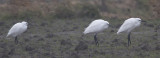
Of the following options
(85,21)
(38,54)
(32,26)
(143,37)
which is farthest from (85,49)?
(85,21)

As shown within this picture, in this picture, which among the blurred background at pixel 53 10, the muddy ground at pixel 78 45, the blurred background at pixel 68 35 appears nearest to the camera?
the muddy ground at pixel 78 45

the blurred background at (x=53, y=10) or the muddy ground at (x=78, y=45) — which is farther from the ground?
the blurred background at (x=53, y=10)

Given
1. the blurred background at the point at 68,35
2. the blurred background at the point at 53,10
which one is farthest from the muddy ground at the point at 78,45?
the blurred background at the point at 53,10

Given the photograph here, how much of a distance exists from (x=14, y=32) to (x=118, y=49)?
14.0ft

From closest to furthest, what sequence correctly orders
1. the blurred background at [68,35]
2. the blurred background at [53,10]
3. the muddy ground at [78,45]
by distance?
the muddy ground at [78,45]
the blurred background at [68,35]
the blurred background at [53,10]

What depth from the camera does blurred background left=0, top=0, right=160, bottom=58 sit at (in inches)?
598

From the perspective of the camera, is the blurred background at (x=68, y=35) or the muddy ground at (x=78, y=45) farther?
the blurred background at (x=68, y=35)

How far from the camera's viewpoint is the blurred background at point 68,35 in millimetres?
15195

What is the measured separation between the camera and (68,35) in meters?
21.1

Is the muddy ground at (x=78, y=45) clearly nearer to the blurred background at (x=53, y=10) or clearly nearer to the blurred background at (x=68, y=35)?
the blurred background at (x=68, y=35)

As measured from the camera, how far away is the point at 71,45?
17.3m

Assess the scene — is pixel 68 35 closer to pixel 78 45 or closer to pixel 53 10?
pixel 78 45

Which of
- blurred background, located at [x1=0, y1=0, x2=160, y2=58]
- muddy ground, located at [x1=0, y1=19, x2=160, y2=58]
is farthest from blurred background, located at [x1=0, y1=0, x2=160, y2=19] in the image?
muddy ground, located at [x1=0, y1=19, x2=160, y2=58]

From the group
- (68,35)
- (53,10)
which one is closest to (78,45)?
(68,35)
